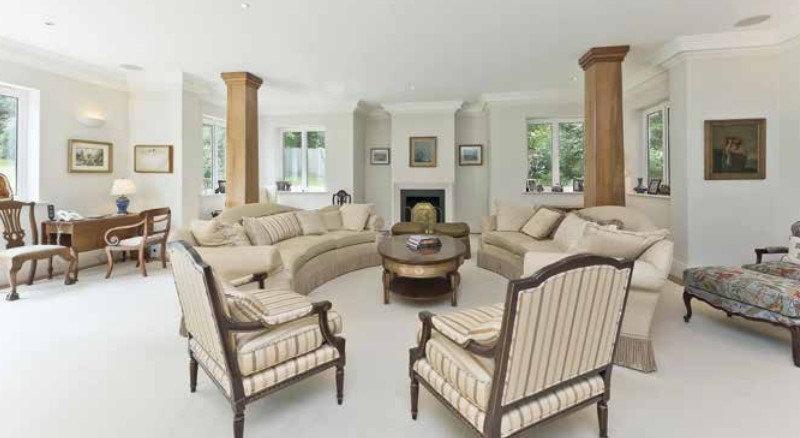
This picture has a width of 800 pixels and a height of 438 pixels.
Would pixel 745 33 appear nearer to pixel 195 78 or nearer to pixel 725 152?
pixel 725 152

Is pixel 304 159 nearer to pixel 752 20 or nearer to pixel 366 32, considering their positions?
pixel 366 32

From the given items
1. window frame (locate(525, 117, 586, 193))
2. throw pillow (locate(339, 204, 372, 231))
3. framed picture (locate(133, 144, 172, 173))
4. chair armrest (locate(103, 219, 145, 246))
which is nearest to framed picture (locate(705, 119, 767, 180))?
window frame (locate(525, 117, 586, 193))

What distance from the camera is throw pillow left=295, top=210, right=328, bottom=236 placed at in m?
5.13

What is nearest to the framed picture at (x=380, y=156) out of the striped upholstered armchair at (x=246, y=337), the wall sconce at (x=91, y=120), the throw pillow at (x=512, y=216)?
the throw pillow at (x=512, y=216)

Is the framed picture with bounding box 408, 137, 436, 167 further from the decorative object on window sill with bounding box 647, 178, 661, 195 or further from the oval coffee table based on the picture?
the oval coffee table

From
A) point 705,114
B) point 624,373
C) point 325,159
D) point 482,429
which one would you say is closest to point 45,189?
point 325,159

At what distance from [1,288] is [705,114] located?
846 centimetres

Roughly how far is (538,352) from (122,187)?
6.27m

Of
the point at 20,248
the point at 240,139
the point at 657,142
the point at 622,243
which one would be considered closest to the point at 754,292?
the point at 622,243

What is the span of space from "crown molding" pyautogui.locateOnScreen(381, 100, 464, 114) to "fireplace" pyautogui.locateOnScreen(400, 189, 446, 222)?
5.54 ft

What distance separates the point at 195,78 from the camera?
19.6 ft

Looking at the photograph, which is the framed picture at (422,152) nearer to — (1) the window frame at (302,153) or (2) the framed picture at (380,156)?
(2) the framed picture at (380,156)

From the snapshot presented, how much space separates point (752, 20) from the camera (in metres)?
4.04

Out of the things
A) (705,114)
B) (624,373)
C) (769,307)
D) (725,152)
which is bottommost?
(624,373)
